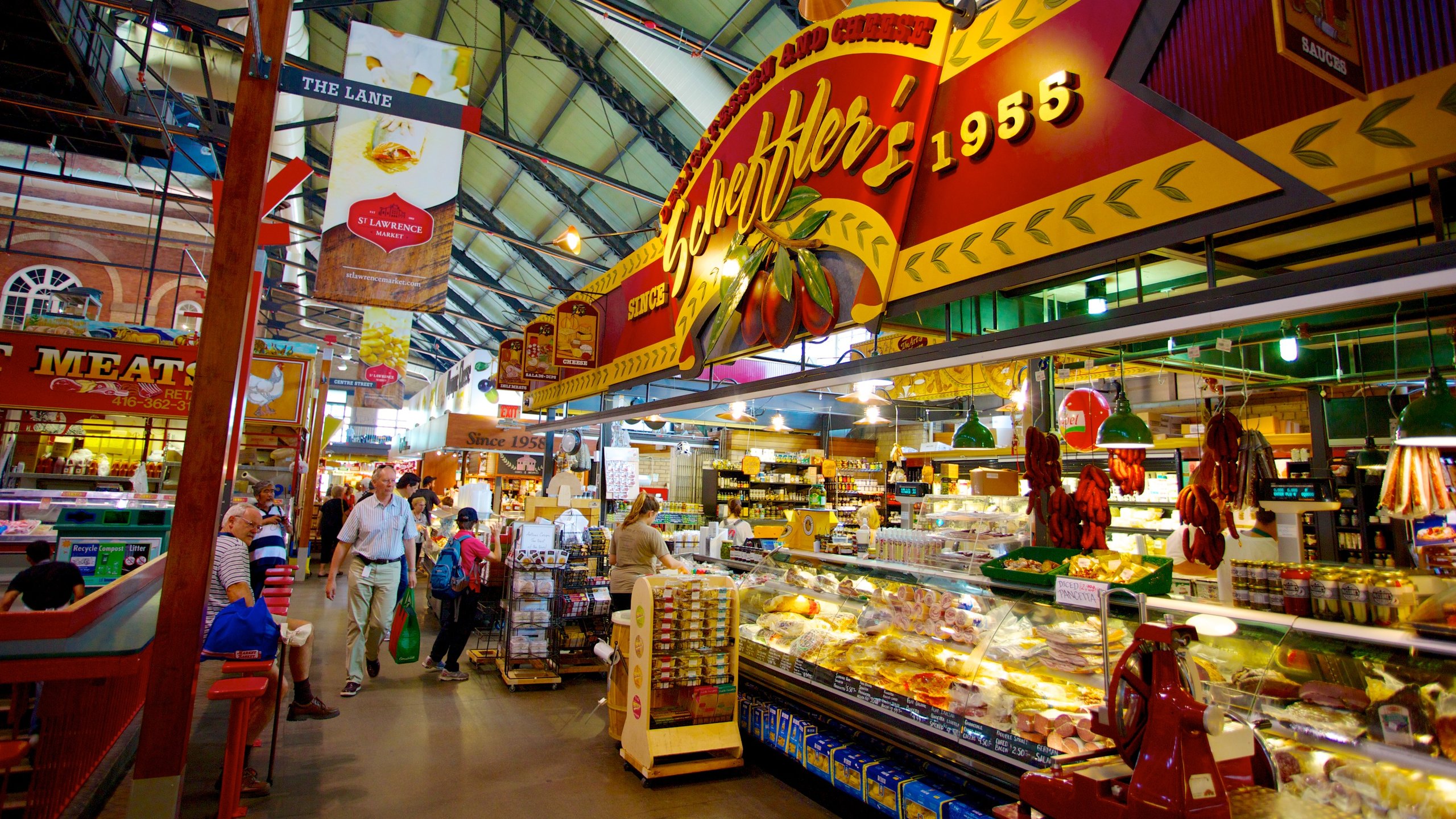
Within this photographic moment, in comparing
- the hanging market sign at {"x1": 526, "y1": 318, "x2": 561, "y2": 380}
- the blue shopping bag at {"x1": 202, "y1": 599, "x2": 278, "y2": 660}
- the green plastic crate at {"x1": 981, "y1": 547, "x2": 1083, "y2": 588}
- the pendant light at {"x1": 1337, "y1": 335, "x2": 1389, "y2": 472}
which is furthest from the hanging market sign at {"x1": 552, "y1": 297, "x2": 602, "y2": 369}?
the pendant light at {"x1": 1337, "y1": 335, "x2": 1389, "y2": 472}

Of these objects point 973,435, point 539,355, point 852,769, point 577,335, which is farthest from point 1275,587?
point 539,355

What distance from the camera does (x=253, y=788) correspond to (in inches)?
156

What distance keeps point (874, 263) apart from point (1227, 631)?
→ 7.16 feet

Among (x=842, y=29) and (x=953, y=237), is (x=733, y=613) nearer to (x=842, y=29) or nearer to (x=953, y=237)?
(x=953, y=237)

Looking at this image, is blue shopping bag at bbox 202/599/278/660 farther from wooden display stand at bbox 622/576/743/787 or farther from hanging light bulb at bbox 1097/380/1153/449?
hanging light bulb at bbox 1097/380/1153/449

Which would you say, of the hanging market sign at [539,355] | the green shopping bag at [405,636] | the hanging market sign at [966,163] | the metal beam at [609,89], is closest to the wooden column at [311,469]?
the hanging market sign at [539,355]

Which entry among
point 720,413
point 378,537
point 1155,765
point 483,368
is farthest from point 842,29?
point 483,368

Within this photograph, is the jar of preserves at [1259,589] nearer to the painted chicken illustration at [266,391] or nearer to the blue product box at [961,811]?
the blue product box at [961,811]

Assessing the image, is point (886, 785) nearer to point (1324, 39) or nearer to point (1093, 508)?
point (1093, 508)

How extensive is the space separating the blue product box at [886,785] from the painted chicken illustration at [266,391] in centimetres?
1057

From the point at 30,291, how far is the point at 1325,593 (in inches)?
916

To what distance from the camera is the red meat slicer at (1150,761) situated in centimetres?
176

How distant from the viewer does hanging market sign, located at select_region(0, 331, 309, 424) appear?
9.26 m

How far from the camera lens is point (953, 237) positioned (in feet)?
10.6
